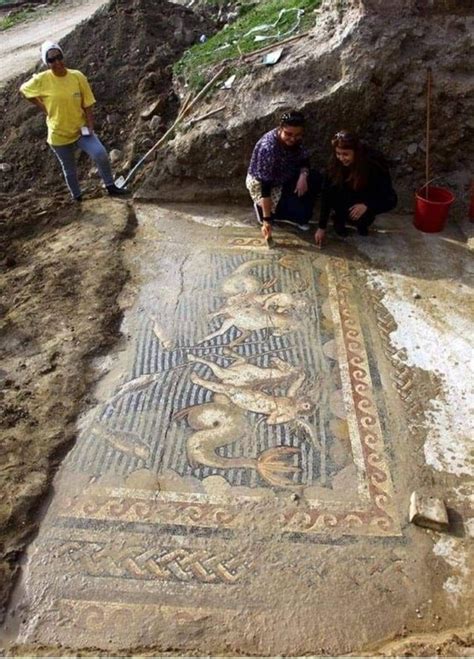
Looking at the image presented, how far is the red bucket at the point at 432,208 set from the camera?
5314mm

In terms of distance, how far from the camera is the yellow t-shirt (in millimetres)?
5492

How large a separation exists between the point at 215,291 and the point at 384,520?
7.49 feet

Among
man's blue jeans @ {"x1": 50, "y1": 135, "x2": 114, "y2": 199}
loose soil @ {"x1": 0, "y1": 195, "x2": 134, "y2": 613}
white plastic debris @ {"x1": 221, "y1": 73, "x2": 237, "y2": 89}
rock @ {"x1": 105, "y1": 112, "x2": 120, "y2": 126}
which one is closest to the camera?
loose soil @ {"x1": 0, "y1": 195, "x2": 134, "y2": 613}

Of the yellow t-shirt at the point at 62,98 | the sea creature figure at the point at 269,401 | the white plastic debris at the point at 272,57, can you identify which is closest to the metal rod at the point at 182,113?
the white plastic debris at the point at 272,57

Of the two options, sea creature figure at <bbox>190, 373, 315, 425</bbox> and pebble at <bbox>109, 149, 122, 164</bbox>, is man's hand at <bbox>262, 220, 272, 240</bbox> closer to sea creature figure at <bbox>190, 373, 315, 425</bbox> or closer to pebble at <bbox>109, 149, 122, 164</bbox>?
sea creature figure at <bbox>190, 373, 315, 425</bbox>

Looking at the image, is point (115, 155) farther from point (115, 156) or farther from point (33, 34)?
point (33, 34)

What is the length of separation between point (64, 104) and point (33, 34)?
8.23 metres

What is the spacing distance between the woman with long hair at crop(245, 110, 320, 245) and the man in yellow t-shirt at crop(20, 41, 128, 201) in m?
1.60

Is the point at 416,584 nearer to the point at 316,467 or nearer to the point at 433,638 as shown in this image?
the point at 433,638

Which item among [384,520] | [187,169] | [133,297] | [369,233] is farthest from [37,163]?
[384,520]


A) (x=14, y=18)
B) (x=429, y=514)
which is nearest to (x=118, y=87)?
(x=429, y=514)

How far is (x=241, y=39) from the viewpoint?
6.61 meters

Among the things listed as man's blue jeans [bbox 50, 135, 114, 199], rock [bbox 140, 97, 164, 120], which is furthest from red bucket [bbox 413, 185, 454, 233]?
rock [bbox 140, 97, 164, 120]

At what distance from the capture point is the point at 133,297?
15.5 feet
